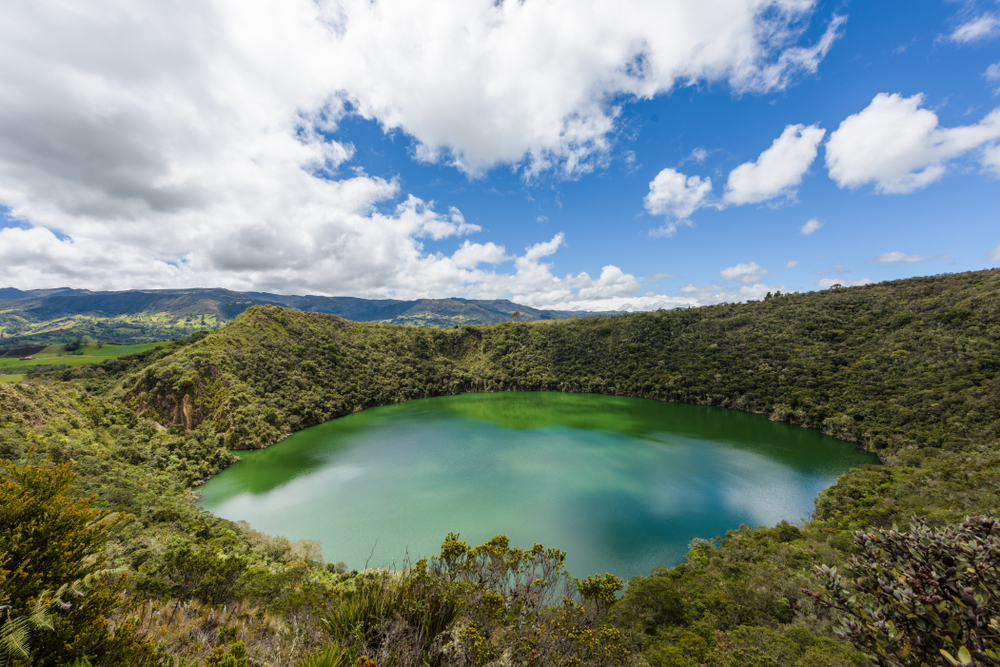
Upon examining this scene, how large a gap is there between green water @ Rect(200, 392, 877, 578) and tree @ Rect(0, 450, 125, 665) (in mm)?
10813

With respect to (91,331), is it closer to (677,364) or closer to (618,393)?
(618,393)

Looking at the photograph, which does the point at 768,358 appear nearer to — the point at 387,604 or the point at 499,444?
the point at 499,444

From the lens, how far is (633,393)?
5888cm

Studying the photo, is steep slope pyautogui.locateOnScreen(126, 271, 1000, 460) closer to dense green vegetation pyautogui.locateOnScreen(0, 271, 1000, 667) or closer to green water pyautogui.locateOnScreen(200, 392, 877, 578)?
dense green vegetation pyautogui.locateOnScreen(0, 271, 1000, 667)

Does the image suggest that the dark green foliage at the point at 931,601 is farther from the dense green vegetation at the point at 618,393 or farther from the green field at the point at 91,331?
the green field at the point at 91,331

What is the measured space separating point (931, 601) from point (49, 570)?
373 inches

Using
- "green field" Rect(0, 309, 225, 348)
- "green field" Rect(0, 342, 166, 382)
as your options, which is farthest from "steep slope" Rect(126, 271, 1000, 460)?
"green field" Rect(0, 309, 225, 348)

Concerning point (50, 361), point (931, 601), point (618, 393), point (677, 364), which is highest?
point (931, 601)

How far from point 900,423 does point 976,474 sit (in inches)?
748

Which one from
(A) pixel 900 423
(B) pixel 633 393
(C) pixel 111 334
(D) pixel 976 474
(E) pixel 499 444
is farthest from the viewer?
(C) pixel 111 334

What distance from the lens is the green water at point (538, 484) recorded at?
1905cm

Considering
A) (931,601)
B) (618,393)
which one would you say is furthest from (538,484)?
(618,393)

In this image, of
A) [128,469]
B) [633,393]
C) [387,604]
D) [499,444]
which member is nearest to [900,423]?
[633,393]

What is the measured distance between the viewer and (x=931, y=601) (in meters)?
2.74
